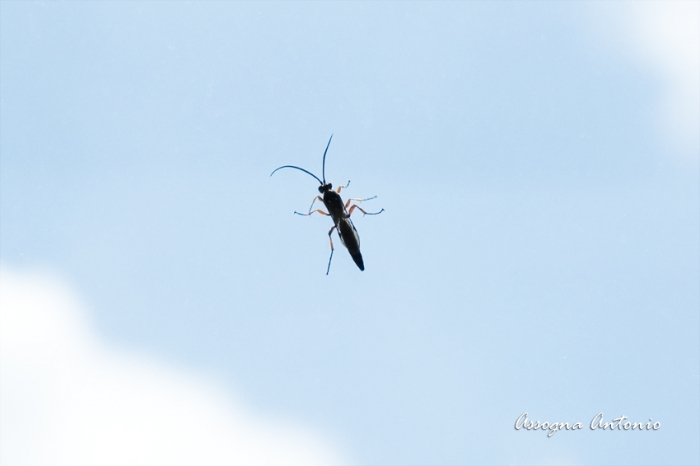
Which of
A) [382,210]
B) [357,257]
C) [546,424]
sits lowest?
[546,424]

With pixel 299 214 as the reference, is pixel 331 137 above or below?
above

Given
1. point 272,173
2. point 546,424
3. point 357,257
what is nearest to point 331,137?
point 272,173

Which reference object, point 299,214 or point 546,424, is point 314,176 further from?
point 546,424

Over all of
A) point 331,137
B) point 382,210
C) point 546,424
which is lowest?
point 546,424

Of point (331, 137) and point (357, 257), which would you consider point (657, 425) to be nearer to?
point (357, 257)

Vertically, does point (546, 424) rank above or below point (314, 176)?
below

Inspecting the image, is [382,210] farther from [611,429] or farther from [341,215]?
[611,429]

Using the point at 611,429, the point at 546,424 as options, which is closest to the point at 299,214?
the point at 546,424

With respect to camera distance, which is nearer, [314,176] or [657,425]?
[657,425]
